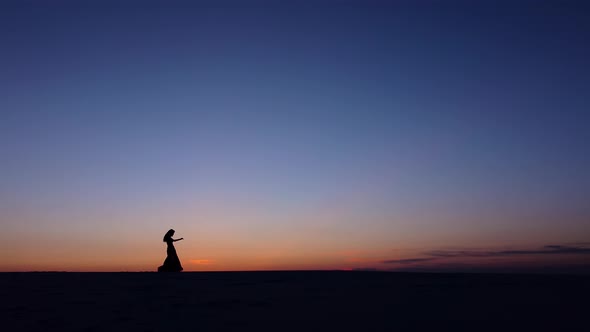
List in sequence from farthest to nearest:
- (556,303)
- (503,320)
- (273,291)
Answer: (273,291)
(556,303)
(503,320)

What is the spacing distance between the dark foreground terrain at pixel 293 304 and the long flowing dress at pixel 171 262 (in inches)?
220

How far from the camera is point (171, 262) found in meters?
18.8

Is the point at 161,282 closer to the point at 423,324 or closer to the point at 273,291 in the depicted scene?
the point at 273,291

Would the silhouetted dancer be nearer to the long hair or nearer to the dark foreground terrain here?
the long hair

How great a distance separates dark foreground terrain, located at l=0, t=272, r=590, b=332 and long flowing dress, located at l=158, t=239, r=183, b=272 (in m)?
5.59

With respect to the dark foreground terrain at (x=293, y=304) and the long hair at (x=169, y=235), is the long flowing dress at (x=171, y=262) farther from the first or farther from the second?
the dark foreground terrain at (x=293, y=304)

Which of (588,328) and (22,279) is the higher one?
(22,279)

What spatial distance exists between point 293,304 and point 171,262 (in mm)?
11013

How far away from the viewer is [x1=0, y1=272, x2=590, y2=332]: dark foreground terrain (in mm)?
7281

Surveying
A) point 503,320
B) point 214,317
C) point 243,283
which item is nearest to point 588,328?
point 503,320

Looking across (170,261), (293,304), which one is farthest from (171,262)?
(293,304)

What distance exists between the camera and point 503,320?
24.6 ft

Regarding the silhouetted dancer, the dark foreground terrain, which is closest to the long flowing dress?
the silhouetted dancer

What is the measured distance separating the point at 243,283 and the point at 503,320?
6.66 metres
